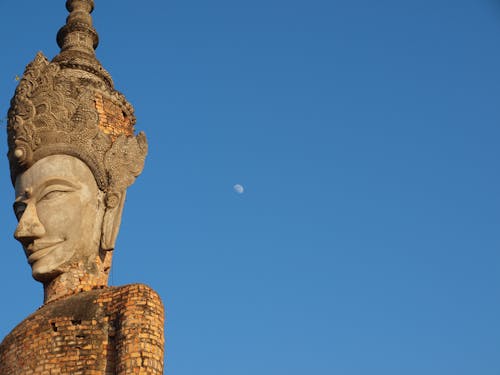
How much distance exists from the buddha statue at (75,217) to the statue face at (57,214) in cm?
2

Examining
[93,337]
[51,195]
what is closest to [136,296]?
[93,337]

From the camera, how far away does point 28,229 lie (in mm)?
12664

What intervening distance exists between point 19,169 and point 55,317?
290 cm

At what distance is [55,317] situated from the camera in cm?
1165

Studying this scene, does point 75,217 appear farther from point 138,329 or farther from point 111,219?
point 138,329

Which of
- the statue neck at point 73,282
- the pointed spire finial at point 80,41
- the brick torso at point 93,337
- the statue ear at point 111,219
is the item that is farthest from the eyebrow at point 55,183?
the pointed spire finial at point 80,41

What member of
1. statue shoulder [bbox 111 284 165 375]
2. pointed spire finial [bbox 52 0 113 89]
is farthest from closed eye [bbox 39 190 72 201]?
pointed spire finial [bbox 52 0 113 89]

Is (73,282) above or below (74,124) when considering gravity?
below

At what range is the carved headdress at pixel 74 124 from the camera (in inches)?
529

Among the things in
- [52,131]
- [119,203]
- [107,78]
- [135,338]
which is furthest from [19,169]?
[135,338]

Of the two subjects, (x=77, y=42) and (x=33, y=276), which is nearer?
(x=33, y=276)

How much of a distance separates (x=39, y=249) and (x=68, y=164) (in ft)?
4.68

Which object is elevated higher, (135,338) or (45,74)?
(45,74)

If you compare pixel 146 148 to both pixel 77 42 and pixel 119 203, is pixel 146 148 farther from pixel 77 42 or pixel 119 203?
pixel 77 42
